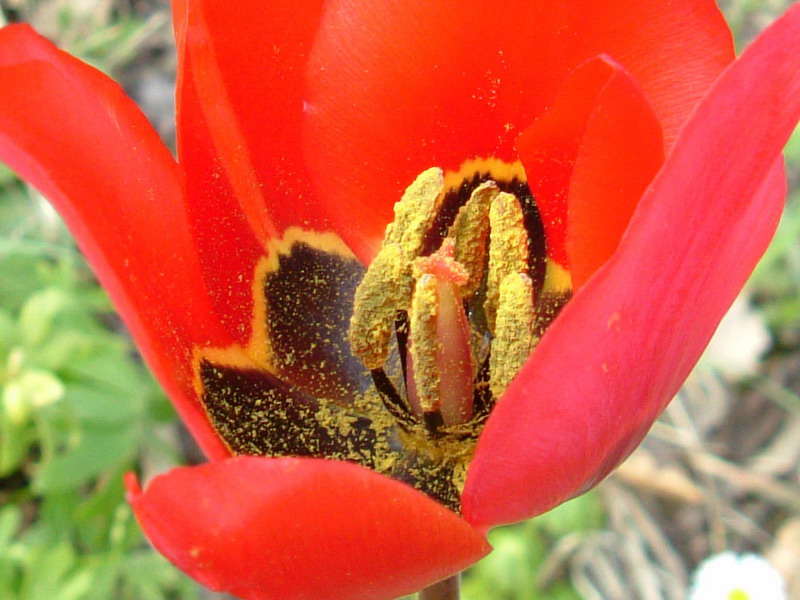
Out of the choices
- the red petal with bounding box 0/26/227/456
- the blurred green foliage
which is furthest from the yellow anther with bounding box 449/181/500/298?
the blurred green foliage

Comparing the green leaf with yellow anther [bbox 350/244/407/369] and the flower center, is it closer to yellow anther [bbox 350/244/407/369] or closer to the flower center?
the flower center

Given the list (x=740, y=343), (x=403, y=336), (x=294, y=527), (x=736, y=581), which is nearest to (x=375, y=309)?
(x=403, y=336)

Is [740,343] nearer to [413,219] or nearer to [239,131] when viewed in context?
[413,219]

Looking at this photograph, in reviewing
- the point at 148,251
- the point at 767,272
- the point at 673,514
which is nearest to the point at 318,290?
the point at 148,251

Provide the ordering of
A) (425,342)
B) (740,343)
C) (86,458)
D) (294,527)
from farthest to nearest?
1. (740,343)
2. (86,458)
3. (425,342)
4. (294,527)

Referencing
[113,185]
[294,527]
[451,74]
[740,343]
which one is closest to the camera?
[294,527]
